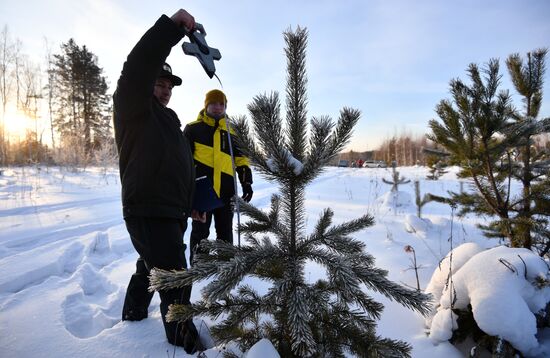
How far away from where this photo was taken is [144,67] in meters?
1.45

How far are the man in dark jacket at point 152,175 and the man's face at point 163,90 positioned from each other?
9.2 inches

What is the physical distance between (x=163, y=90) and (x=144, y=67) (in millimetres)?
617

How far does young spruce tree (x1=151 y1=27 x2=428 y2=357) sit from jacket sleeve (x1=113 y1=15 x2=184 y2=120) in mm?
657

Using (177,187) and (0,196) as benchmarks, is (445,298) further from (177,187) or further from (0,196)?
(0,196)

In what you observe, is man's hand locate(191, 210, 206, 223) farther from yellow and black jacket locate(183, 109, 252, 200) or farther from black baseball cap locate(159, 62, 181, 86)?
black baseball cap locate(159, 62, 181, 86)

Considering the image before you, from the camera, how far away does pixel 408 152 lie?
5172cm

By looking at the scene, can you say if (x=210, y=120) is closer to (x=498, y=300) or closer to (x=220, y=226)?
(x=220, y=226)

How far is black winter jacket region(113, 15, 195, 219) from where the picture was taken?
4.77 feet

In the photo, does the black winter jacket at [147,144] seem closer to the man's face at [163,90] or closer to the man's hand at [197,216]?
the man's face at [163,90]

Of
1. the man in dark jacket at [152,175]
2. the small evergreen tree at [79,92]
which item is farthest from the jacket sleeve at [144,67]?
the small evergreen tree at [79,92]

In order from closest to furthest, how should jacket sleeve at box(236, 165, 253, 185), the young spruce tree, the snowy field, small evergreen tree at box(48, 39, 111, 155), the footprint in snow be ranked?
1. the young spruce tree
2. the snowy field
3. the footprint in snow
4. jacket sleeve at box(236, 165, 253, 185)
5. small evergreen tree at box(48, 39, 111, 155)

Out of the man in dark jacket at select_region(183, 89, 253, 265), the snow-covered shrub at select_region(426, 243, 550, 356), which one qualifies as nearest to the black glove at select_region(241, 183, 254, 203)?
the man in dark jacket at select_region(183, 89, 253, 265)

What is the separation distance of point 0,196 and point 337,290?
9671 mm

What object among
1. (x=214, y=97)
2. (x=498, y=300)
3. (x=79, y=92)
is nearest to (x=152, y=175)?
(x=214, y=97)
